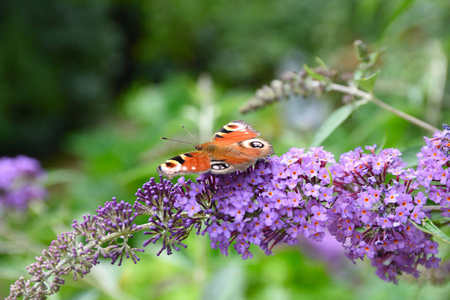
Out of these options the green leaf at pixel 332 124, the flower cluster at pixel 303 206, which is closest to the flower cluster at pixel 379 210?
the flower cluster at pixel 303 206

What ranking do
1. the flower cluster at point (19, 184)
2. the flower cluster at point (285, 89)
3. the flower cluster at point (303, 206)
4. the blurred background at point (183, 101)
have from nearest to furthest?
the flower cluster at point (303, 206), the flower cluster at point (285, 89), the blurred background at point (183, 101), the flower cluster at point (19, 184)

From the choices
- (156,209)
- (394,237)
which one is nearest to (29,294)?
(156,209)

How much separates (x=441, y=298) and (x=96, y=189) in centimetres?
225

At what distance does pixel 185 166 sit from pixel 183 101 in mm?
2495

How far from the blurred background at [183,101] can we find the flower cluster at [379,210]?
11.8 inches

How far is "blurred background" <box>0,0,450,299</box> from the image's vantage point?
240cm

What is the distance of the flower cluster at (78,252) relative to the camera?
1039 mm

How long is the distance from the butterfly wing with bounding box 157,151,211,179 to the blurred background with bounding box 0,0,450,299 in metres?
0.63

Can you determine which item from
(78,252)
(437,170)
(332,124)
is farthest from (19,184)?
(437,170)

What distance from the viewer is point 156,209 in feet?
3.76

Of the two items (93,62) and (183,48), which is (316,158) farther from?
(183,48)

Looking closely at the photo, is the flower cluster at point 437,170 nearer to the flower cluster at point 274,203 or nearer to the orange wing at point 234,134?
the flower cluster at point 274,203

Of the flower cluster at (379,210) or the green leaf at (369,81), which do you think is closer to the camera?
the flower cluster at (379,210)

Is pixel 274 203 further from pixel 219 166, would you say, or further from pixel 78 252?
pixel 78 252
